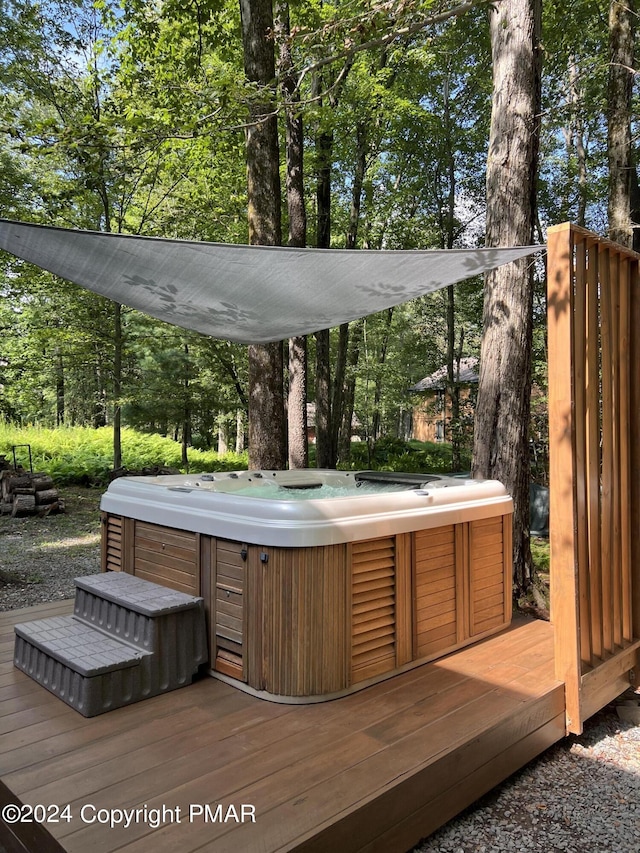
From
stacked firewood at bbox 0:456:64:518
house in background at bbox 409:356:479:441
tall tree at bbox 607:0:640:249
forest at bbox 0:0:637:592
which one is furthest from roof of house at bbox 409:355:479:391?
stacked firewood at bbox 0:456:64:518

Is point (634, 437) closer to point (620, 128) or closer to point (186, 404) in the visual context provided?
point (620, 128)

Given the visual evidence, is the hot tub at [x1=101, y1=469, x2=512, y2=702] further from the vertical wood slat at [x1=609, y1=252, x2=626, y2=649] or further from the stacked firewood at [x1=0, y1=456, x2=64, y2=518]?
the stacked firewood at [x1=0, y1=456, x2=64, y2=518]

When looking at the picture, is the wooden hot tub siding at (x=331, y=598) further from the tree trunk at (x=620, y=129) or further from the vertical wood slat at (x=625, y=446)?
the tree trunk at (x=620, y=129)

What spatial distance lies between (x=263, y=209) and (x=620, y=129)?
303 centimetres

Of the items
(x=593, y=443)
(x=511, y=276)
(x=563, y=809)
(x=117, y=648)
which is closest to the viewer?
(x=563, y=809)

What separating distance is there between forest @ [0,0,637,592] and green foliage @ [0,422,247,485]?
0.73 m

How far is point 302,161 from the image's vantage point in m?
6.57

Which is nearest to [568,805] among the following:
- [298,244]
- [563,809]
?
[563,809]

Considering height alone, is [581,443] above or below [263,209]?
below

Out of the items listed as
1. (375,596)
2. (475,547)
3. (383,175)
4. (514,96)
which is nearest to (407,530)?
(375,596)

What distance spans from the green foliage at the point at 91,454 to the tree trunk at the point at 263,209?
5243 millimetres

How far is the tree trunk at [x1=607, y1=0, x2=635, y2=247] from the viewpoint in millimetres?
4809

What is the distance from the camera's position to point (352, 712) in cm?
208

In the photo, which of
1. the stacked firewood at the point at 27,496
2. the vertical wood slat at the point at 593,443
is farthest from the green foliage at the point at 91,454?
the vertical wood slat at the point at 593,443
